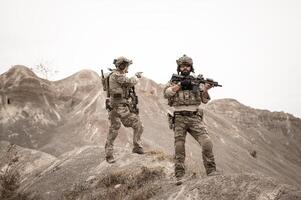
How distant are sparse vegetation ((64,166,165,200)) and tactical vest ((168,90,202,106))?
72.9 inches

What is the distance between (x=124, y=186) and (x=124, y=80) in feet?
8.80

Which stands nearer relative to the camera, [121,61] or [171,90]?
[171,90]

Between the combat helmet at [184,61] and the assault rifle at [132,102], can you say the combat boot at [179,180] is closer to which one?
the combat helmet at [184,61]

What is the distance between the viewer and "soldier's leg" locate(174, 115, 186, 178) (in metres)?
8.04

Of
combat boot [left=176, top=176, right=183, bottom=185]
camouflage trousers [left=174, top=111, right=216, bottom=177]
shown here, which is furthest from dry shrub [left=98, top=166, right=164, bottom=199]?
camouflage trousers [left=174, top=111, right=216, bottom=177]

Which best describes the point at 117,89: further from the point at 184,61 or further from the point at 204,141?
the point at 204,141

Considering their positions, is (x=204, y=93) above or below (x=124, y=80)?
below

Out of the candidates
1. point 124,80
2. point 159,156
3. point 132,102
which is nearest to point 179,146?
point 159,156

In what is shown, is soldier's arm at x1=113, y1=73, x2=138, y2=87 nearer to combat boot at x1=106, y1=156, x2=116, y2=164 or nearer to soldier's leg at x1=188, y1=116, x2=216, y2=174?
combat boot at x1=106, y1=156, x2=116, y2=164

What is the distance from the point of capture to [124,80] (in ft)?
33.8

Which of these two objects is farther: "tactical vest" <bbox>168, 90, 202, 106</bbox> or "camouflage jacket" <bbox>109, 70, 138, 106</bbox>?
"camouflage jacket" <bbox>109, 70, 138, 106</bbox>

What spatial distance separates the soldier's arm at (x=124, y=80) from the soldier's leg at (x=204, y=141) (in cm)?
259

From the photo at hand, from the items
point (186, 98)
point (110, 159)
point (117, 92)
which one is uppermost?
point (117, 92)

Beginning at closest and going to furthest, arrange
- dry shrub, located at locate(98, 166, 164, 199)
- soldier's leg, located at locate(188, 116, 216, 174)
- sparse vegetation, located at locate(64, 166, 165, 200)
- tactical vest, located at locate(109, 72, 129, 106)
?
soldier's leg, located at locate(188, 116, 216, 174) < dry shrub, located at locate(98, 166, 164, 199) < sparse vegetation, located at locate(64, 166, 165, 200) < tactical vest, located at locate(109, 72, 129, 106)
